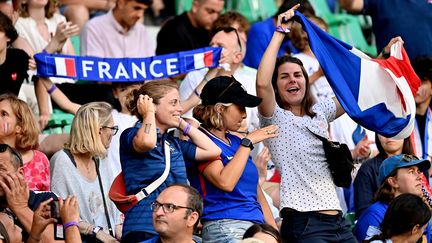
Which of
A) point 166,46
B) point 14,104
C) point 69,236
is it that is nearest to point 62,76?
point 14,104

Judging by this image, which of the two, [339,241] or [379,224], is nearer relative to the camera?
[339,241]

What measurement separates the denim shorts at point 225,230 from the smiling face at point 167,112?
708 millimetres

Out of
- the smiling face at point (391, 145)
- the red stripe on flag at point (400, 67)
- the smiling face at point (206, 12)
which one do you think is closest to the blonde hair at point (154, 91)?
the red stripe on flag at point (400, 67)

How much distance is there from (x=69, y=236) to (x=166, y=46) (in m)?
4.98

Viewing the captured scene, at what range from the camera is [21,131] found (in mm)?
9125

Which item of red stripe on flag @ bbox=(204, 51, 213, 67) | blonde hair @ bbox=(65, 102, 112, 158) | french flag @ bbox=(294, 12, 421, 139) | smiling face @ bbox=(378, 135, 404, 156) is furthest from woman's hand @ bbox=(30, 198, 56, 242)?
smiling face @ bbox=(378, 135, 404, 156)

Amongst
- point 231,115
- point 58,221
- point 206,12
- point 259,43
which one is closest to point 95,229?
point 58,221

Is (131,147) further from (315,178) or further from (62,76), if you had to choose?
→ (62,76)

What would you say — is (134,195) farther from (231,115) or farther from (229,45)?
(229,45)

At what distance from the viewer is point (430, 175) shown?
35.8 feet

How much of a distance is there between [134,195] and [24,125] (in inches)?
55.8

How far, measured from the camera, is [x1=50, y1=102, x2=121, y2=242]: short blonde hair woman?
907 cm

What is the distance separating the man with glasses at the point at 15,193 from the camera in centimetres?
805

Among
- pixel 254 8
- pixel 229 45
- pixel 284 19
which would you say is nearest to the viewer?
pixel 284 19
